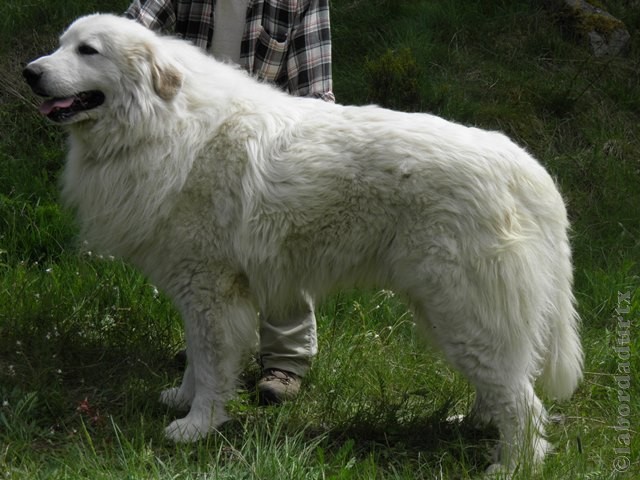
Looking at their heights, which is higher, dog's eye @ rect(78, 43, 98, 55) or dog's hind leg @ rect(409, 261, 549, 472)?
dog's eye @ rect(78, 43, 98, 55)

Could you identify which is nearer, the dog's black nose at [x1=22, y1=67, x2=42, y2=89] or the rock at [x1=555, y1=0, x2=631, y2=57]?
the dog's black nose at [x1=22, y1=67, x2=42, y2=89]

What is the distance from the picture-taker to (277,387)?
4.32 meters

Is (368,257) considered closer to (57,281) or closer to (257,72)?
(257,72)

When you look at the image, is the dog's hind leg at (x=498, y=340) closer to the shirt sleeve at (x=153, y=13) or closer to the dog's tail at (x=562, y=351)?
the dog's tail at (x=562, y=351)

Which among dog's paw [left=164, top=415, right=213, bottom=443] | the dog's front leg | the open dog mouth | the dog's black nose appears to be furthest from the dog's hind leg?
the dog's black nose

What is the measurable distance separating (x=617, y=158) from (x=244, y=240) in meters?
4.12

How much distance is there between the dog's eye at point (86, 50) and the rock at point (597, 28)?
5.27 meters

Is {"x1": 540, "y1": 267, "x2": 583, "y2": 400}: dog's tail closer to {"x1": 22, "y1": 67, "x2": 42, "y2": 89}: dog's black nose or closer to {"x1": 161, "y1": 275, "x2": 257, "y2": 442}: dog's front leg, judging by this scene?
{"x1": 161, "y1": 275, "x2": 257, "y2": 442}: dog's front leg

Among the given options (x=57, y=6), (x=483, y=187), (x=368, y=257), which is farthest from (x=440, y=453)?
(x=57, y=6)

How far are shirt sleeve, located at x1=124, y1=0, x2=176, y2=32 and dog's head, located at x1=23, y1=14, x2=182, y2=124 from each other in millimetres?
582

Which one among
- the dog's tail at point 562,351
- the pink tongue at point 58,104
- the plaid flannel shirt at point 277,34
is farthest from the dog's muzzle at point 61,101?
the dog's tail at point 562,351

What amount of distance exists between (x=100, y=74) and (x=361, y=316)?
6.66 feet

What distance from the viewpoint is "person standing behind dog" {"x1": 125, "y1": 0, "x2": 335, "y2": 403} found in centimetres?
455

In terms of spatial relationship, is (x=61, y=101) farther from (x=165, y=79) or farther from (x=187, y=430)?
(x=187, y=430)
